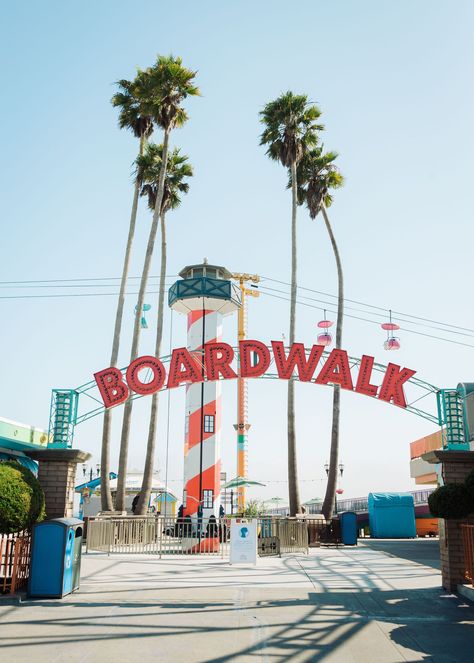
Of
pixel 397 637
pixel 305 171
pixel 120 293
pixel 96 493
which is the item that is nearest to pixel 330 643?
pixel 397 637

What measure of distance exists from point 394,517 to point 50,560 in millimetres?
23195


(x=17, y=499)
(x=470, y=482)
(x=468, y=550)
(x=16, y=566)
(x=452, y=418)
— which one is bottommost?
(x=16, y=566)

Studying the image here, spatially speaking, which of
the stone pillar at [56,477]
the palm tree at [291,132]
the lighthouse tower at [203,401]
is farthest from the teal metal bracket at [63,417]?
the palm tree at [291,132]

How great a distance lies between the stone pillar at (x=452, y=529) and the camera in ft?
43.5

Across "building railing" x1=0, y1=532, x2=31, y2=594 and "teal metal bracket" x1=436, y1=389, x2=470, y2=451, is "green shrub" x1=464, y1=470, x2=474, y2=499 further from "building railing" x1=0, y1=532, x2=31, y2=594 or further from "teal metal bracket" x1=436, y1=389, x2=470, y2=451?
"building railing" x1=0, y1=532, x2=31, y2=594

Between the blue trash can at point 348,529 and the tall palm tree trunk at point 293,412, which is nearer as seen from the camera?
the blue trash can at point 348,529

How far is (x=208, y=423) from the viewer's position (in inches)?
1068

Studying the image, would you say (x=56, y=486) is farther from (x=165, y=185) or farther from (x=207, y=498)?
(x=165, y=185)

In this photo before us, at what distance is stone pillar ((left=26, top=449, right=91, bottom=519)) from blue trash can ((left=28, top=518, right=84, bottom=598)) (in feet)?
7.69

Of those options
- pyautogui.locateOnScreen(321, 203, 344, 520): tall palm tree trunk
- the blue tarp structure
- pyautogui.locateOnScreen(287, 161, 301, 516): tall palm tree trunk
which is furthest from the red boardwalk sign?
the blue tarp structure

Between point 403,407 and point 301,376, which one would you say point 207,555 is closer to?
point 301,376

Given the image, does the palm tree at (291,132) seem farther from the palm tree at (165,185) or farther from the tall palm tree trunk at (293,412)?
the palm tree at (165,185)

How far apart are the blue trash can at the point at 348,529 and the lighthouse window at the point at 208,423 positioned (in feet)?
22.9

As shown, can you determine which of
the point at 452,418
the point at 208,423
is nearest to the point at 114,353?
the point at 208,423
